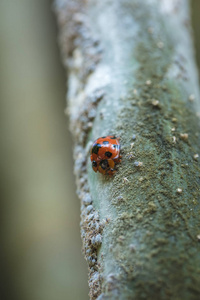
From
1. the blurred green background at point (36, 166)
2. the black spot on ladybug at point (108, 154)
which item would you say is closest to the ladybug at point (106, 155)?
the black spot on ladybug at point (108, 154)

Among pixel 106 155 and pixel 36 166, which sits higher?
pixel 106 155

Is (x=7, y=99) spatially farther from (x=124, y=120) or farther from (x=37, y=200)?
(x=124, y=120)

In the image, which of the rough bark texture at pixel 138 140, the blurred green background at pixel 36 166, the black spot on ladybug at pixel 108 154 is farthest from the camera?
the blurred green background at pixel 36 166

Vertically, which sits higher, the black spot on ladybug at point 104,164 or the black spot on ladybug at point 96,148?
the black spot on ladybug at point 96,148

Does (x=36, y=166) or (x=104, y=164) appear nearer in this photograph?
(x=104, y=164)

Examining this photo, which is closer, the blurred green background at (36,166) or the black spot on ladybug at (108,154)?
the black spot on ladybug at (108,154)

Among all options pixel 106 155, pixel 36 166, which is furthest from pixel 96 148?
pixel 36 166

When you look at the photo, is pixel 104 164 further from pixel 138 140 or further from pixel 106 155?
pixel 138 140

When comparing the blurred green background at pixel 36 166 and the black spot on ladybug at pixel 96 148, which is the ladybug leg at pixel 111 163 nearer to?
the black spot on ladybug at pixel 96 148
